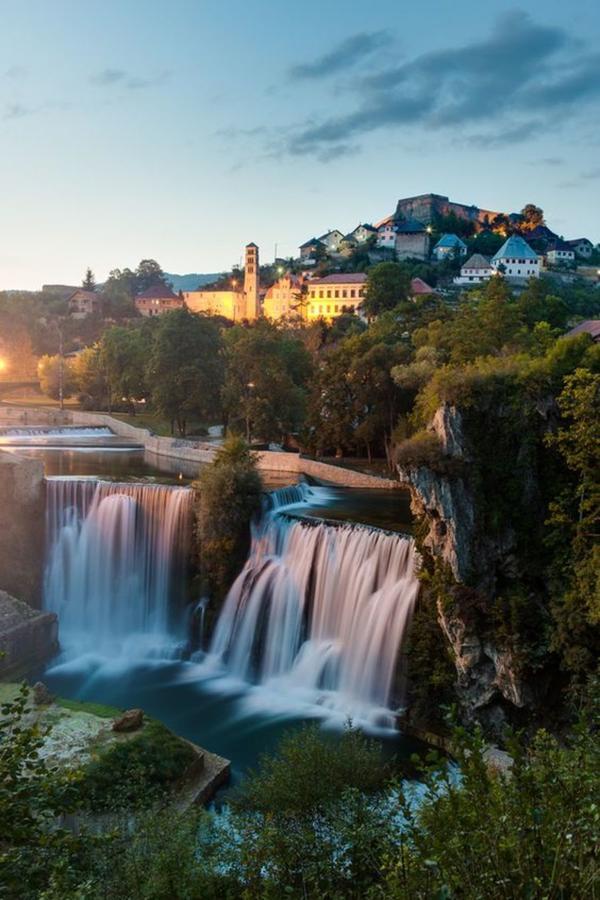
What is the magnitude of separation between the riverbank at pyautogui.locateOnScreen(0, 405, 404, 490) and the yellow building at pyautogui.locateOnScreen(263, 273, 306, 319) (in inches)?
2417

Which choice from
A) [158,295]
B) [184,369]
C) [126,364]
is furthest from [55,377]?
[158,295]

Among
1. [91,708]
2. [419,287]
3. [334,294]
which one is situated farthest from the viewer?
[334,294]

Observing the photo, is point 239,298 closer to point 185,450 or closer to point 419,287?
point 419,287

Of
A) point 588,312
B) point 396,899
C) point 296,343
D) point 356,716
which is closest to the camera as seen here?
point 396,899

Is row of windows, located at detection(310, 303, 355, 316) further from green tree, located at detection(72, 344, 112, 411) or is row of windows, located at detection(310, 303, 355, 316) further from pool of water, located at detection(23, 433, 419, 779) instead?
pool of water, located at detection(23, 433, 419, 779)

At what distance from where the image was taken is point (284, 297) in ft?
402

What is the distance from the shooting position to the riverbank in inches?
1455

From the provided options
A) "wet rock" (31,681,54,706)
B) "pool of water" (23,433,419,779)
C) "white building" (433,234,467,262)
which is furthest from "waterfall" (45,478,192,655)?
"white building" (433,234,467,262)

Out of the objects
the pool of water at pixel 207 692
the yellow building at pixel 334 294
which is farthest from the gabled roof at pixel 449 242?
the pool of water at pixel 207 692

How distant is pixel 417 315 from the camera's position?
195 feet

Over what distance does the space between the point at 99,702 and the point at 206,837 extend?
987cm

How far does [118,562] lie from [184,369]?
23.7m

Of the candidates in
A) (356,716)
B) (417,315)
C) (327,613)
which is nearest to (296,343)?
(417,315)

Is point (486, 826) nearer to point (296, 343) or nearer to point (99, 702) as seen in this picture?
point (99, 702)
